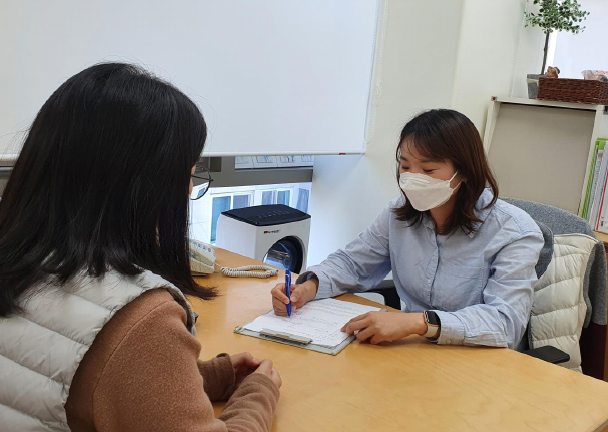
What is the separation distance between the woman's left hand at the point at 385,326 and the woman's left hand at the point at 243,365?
314 millimetres

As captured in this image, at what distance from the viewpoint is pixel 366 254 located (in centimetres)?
183

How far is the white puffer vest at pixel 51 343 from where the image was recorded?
0.73 metres

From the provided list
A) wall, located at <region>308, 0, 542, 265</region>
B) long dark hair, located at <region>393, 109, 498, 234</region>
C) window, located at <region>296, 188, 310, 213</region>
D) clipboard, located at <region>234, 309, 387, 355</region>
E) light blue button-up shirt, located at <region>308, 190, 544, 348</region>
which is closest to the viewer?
clipboard, located at <region>234, 309, 387, 355</region>

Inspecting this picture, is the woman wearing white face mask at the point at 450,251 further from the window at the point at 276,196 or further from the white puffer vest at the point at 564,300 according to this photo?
the window at the point at 276,196

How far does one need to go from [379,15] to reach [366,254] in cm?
145

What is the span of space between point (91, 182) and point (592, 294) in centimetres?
151

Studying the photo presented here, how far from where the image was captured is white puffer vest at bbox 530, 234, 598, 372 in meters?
1.64

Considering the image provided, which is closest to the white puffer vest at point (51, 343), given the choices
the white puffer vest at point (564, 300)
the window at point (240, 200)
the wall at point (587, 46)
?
the white puffer vest at point (564, 300)

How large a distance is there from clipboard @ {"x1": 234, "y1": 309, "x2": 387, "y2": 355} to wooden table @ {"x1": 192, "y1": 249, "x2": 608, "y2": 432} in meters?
0.02

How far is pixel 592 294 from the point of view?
175 cm

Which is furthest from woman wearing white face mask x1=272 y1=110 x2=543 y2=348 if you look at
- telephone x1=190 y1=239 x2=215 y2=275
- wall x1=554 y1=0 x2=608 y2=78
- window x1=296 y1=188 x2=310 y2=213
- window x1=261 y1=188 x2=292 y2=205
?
wall x1=554 y1=0 x2=608 y2=78

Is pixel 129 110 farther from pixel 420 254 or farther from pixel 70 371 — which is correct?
pixel 420 254

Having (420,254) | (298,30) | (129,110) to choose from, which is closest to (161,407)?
(129,110)

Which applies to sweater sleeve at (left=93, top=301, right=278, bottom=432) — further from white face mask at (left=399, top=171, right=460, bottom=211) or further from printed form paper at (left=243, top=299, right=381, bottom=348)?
white face mask at (left=399, top=171, right=460, bottom=211)
